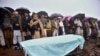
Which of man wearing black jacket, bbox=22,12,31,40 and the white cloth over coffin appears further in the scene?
man wearing black jacket, bbox=22,12,31,40

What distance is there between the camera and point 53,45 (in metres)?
2.49

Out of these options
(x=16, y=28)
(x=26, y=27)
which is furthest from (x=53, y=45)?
(x=16, y=28)

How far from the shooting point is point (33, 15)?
259cm

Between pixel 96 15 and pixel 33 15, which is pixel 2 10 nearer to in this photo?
pixel 33 15

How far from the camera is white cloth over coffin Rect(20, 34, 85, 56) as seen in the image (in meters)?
2.37

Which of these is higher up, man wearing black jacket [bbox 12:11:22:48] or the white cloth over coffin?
man wearing black jacket [bbox 12:11:22:48]

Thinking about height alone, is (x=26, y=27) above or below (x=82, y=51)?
above

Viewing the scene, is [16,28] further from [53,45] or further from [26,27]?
[53,45]

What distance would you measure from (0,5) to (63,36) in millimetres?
1104

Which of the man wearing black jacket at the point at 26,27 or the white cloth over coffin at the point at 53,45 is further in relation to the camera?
the man wearing black jacket at the point at 26,27

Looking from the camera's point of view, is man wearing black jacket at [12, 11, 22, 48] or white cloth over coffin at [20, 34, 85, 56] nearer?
white cloth over coffin at [20, 34, 85, 56]

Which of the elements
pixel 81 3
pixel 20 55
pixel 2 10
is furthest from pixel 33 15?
pixel 81 3

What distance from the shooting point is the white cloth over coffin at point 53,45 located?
2371 millimetres

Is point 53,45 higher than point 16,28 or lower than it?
lower
